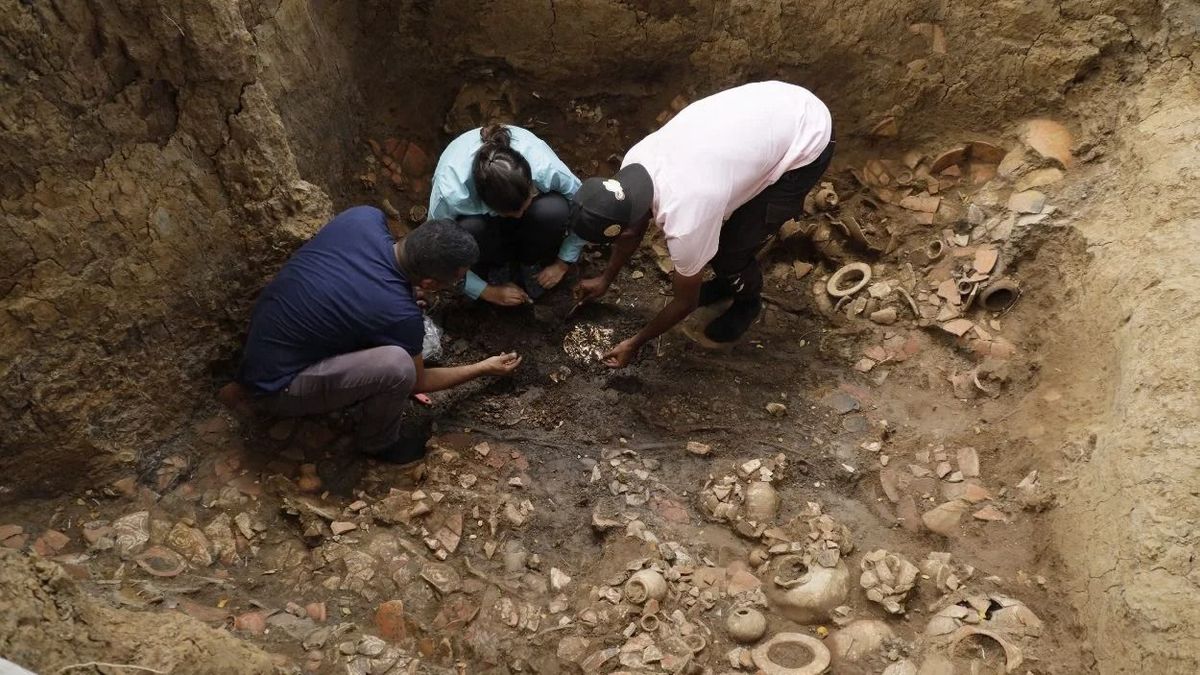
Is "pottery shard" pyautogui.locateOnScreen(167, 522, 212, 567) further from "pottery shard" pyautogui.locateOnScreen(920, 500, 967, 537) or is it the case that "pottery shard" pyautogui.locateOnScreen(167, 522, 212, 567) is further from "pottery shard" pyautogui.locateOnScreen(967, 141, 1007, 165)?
"pottery shard" pyautogui.locateOnScreen(967, 141, 1007, 165)

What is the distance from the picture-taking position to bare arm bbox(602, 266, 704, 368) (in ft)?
9.82

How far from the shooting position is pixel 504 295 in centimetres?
349

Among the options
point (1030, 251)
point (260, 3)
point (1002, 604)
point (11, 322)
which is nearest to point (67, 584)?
point (11, 322)

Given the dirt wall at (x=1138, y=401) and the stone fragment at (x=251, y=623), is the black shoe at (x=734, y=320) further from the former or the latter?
the stone fragment at (x=251, y=623)

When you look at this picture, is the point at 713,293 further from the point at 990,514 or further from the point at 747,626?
the point at 747,626

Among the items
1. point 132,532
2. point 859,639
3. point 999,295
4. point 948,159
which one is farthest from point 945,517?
point 132,532

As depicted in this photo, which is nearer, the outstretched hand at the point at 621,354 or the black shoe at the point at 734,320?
the outstretched hand at the point at 621,354

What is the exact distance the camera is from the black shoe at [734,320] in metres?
3.57

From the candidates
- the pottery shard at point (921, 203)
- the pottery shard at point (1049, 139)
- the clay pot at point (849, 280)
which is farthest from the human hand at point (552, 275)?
the pottery shard at point (1049, 139)

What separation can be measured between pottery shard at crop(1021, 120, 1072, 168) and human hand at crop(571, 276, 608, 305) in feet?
7.02

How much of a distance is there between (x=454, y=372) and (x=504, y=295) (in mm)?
569

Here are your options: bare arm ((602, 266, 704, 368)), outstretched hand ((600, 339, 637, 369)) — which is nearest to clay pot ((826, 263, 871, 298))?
bare arm ((602, 266, 704, 368))

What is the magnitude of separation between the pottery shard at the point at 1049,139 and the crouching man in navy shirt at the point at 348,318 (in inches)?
106

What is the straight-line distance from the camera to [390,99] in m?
3.83
